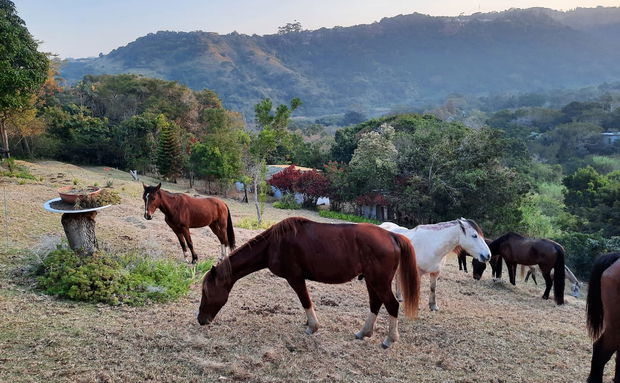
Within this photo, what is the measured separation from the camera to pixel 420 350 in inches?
211

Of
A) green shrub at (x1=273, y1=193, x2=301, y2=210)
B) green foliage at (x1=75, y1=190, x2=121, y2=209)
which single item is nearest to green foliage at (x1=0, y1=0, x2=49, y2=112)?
green foliage at (x1=75, y1=190, x2=121, y2=209)

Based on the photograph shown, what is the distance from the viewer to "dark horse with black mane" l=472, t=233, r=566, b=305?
8.88 meters

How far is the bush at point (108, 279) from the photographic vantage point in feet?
20.4

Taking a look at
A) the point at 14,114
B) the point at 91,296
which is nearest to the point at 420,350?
the point at 91,296

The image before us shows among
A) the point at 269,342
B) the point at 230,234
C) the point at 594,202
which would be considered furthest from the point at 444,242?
the point at 594,202

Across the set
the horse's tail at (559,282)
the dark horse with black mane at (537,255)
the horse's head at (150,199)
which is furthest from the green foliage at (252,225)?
the horse's tail at (559,282)

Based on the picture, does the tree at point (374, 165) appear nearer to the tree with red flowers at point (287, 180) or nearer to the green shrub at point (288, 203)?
the tree with red flowers at point (287, 180)

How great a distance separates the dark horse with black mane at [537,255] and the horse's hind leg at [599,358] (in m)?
4.52

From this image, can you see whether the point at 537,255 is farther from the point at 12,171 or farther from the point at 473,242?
the point at 12,171

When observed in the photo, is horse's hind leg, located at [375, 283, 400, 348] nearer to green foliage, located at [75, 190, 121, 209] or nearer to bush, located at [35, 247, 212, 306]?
bush, located at [35, 247, 212, 306]

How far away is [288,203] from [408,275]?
20943mm

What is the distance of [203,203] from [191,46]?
196546 mm

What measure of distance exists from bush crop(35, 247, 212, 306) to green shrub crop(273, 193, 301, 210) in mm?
18645

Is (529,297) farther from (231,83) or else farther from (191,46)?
(191,46)
